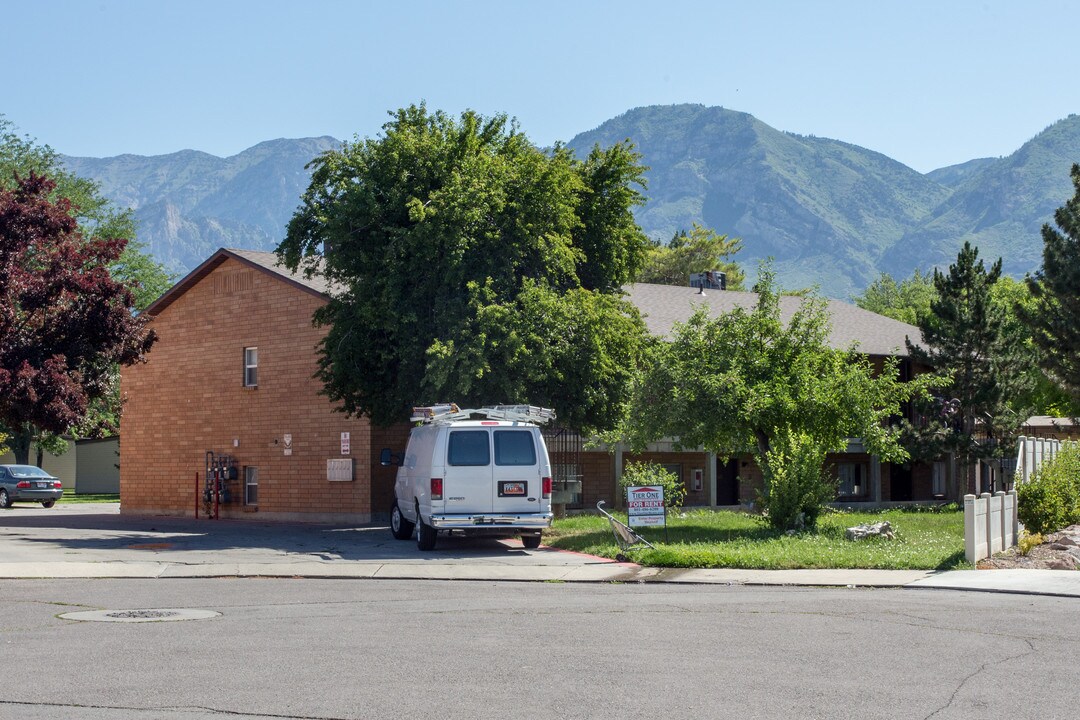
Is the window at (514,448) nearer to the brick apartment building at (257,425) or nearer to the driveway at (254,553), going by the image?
the driveway at (254,553)

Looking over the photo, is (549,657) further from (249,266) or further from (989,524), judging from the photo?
(249,266)

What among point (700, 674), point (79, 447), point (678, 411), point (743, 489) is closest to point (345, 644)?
point (700, 674)

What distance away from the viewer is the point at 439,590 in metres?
17.2

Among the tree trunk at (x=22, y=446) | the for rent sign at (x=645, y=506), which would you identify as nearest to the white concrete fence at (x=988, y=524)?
the for rent sign at (x=645, y=506)

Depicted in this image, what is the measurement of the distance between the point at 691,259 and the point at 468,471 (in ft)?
206

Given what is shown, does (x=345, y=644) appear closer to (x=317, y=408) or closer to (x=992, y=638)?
(x=992, y=638)

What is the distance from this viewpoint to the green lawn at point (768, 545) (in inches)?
772

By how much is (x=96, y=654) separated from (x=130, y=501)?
3095 centimetres

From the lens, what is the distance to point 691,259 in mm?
84250

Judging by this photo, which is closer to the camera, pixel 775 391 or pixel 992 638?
pixel 992 638

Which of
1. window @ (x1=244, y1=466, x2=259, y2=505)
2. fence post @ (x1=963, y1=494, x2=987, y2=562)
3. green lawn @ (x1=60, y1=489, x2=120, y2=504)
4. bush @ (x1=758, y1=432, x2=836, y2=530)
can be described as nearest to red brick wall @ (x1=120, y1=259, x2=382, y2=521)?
window @ (x1=244, y1=466, x2=259, y2=505)

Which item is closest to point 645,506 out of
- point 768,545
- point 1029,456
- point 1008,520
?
point 768,545

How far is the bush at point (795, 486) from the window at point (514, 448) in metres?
4.83

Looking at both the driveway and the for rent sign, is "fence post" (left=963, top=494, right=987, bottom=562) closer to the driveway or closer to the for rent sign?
the for rent sign
